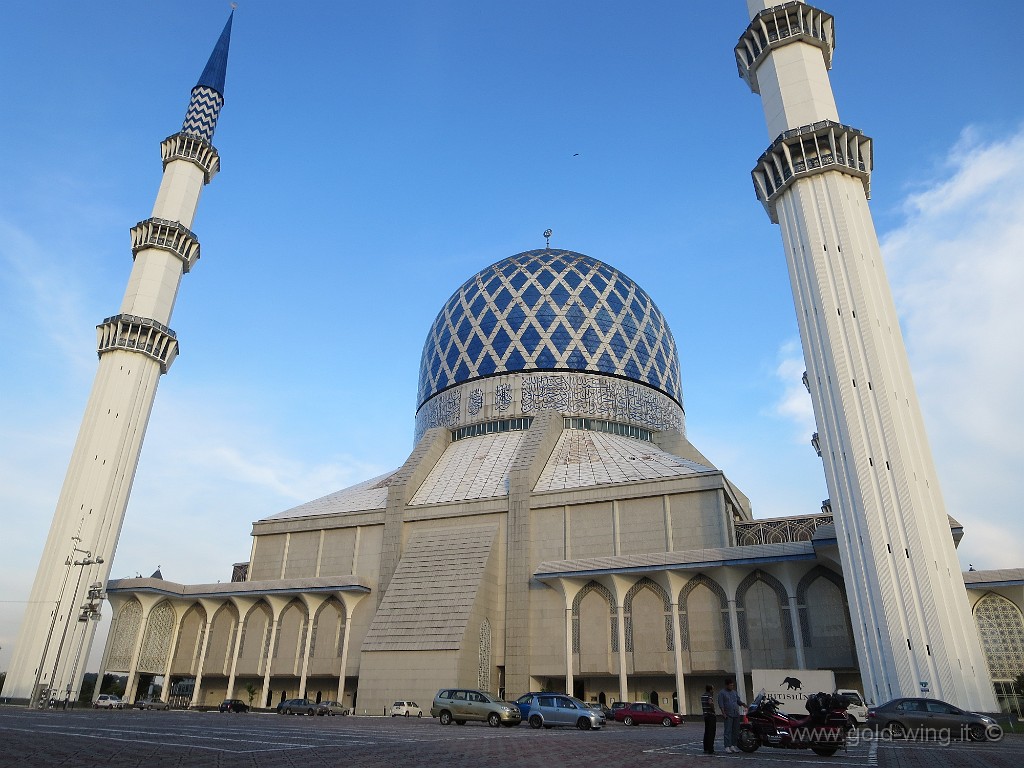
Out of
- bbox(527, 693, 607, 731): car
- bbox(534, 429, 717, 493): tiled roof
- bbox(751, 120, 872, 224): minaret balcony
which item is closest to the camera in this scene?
bbox(527, 693, 607, 731): car

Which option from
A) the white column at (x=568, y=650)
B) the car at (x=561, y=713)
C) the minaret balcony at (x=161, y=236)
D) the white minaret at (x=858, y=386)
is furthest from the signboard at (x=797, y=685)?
the minaret balcony at (x=161, y=236)

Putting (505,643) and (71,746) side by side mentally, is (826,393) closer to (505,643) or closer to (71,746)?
(505,643)

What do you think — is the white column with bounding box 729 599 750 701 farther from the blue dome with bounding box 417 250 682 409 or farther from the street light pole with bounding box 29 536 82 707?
the street light pole with bounding box 29 536 82 707

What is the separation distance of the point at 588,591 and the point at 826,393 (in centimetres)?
1117

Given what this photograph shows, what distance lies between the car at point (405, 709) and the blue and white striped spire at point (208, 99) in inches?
1158

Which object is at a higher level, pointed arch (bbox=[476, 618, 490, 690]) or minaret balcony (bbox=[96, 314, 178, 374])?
minaret balcony (bbox=[96, 314, 178, 374])

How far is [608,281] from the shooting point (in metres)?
41.2

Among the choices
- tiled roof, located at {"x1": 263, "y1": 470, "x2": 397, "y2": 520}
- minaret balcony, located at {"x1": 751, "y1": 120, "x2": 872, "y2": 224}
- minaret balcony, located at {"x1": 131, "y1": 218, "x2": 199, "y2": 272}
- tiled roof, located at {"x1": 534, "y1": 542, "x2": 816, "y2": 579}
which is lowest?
tiled roof, located at {"x1": 534, "y1": 542, "x2": 816, "y2": 579}

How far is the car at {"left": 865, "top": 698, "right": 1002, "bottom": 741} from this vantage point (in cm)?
1333

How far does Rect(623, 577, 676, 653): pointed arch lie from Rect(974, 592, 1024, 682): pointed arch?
9240mm

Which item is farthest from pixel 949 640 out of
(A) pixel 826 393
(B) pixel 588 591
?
(B) pixel 588 591

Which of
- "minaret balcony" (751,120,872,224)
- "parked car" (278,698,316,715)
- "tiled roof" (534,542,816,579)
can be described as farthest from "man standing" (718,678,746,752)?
"minaret balcony" (751,120,872,224)

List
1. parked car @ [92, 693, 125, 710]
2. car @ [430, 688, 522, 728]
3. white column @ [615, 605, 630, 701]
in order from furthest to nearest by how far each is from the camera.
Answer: parked car @ [92, 693, 125, 710], white column @ [615, 605, 630, 701], car @ [430, 688, 522, 728]

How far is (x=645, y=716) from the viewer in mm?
20109
